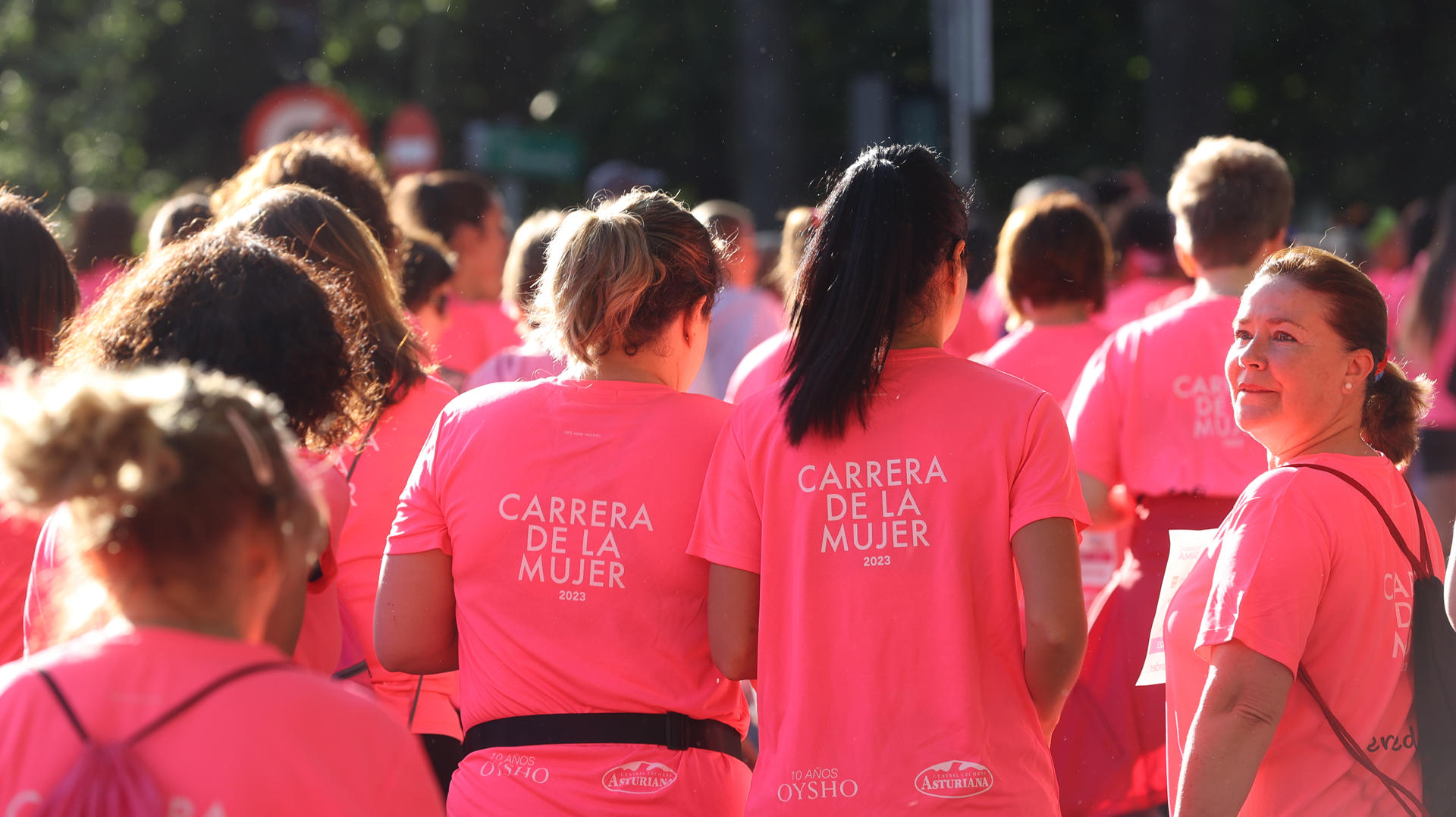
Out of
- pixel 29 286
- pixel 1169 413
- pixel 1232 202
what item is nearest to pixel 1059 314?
pixel 1232 202

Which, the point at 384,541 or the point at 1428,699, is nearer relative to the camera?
the point at 1428,699

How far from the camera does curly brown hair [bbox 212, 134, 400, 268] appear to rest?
4.12m

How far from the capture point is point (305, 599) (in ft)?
7.75

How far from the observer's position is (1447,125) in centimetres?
1745

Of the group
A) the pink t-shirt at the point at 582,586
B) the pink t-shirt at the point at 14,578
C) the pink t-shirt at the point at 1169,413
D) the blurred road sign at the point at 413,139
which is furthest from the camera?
the blurred road sign at the point at 413,139

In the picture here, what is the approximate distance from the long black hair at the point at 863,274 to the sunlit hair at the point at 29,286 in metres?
1.68

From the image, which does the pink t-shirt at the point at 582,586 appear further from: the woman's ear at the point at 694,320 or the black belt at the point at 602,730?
the woman's ear at the point at 694,320

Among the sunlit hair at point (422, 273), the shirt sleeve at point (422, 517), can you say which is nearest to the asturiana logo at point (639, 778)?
the shirt sleeve at point (422, 517)

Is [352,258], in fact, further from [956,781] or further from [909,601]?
[956,781]

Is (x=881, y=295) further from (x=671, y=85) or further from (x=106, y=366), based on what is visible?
(x=671, y=85)

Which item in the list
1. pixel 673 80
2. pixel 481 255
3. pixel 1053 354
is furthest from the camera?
pixel 673 80

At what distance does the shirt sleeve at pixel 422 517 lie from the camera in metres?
2.79

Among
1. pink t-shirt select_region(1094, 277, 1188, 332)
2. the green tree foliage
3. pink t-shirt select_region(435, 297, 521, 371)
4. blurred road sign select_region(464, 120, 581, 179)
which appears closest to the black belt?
pink t-shirt select_region(435, 297, 521, 371)

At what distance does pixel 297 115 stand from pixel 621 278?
665 centimetres
